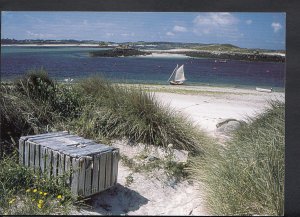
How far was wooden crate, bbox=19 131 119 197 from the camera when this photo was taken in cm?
486

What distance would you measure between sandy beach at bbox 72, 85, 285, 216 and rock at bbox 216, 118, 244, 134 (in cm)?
6

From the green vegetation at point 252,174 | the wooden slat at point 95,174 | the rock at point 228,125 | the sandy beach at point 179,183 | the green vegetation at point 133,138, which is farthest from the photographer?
the rock at point 228,125

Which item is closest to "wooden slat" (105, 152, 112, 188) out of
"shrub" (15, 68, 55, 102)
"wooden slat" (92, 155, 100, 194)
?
"wooden slat" (92, 155, 100, 194)

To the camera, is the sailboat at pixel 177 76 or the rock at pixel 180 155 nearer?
the sailboat at pixel 177 76

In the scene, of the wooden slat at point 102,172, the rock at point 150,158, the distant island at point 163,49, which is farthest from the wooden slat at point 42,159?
the rock at point 150,158

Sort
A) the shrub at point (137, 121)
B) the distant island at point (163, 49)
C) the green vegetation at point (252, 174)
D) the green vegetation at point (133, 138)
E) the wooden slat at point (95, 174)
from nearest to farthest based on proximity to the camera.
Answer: the green vegetation at point (252, 174), the green vegetation at point (133, 138), the wooden slat at point (95, 174), the distant island at point (163, 49), the shrub at point (137, 121)

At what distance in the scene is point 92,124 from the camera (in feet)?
20.8

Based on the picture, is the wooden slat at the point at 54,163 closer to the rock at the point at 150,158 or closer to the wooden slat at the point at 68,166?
the wooden slat at the point at 68,166

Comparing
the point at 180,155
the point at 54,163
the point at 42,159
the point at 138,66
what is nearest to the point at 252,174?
the point at 180,155

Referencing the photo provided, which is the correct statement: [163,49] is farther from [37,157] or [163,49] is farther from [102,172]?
[37,157]

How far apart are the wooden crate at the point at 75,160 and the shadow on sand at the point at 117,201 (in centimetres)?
20

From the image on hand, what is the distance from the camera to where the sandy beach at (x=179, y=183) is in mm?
5125

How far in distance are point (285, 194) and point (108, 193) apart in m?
2.09

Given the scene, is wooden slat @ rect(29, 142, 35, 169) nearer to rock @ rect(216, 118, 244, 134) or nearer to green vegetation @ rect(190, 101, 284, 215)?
green vegetation @ rect(190, 101, 284, 215)
